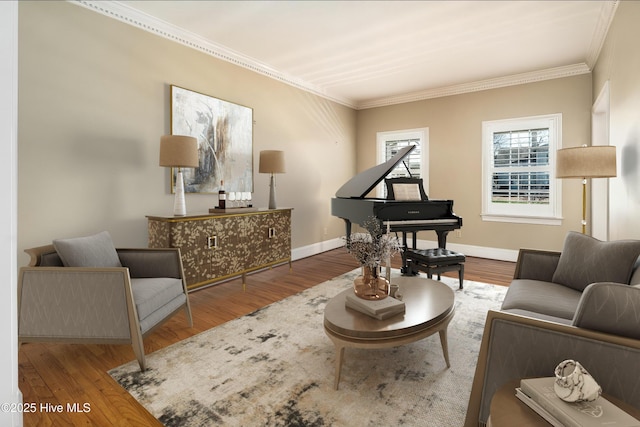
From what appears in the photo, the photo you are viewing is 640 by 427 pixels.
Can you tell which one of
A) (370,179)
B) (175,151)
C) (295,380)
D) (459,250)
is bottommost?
(295,380)

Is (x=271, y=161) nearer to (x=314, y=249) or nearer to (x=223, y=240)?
(x=223, y=240)

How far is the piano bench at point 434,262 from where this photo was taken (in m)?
3.66

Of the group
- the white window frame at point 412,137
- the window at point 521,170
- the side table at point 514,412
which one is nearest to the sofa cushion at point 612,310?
the side table at point 514,412

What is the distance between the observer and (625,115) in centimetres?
290

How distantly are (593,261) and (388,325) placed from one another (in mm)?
1472

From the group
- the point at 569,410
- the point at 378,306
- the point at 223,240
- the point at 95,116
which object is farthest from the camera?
the point at 223,240

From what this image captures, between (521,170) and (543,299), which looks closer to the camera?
(543,299)

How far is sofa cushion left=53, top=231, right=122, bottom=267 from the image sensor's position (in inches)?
89.0

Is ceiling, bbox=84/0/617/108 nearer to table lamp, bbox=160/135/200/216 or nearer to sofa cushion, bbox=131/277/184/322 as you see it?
table lamp, bbox=160/135/200/216

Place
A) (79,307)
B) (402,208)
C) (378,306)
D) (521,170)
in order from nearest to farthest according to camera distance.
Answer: (378,306)
(79,307)
(402,208)
(521,170)

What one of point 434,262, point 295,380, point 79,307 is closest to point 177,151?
point 79,307

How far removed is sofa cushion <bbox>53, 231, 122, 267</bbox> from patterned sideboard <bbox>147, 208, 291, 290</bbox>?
607 mm

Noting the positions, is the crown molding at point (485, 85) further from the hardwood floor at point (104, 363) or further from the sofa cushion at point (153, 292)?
the sofa cushion at point (153, 292)
